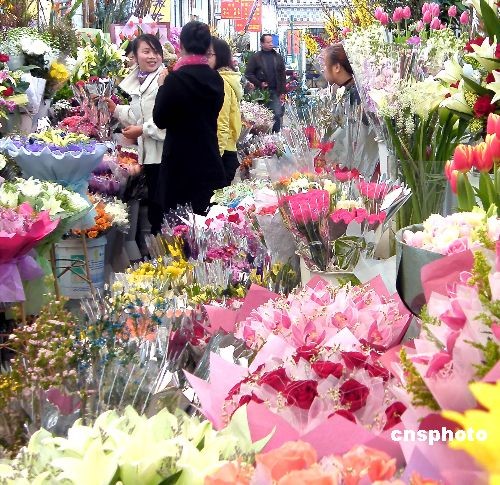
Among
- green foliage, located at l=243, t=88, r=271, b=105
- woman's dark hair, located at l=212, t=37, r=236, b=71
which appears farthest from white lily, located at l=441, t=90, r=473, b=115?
green foliage, located at l=243, t=88, r=271, b=105

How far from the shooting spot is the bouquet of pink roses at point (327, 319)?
1.49m

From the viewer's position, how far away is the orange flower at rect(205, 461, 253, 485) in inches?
33.7

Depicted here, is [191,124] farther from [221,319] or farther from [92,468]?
[92,468]

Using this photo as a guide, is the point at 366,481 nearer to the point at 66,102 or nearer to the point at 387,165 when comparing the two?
the point at 387,165

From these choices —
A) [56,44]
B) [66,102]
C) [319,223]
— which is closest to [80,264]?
[66,102]

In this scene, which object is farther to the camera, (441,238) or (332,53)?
(332,53)

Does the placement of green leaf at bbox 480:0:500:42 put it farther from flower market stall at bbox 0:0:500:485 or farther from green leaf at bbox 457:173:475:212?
green leaf at bbox 457:173:475:212

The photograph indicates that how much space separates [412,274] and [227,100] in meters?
4.38

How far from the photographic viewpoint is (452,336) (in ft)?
2.92

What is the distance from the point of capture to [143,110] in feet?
19.4

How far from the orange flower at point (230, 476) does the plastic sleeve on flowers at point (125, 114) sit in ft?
17.3

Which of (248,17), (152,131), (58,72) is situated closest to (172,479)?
(152,131)

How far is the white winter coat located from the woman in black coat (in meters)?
0.42

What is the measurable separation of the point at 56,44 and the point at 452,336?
6.00 m
